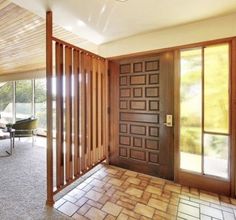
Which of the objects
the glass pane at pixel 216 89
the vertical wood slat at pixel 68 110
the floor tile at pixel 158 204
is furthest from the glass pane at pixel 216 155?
the vertical wood slat at pixel 68 110

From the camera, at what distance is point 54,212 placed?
1907 millimetres

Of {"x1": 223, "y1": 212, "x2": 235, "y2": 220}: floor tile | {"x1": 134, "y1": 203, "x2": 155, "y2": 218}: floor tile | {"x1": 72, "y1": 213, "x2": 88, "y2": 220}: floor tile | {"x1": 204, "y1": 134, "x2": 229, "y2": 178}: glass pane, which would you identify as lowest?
{"x1": 223, "y1": 212, "x2": 235, "y2": 220}: floor tile

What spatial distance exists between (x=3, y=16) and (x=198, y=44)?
286 cm

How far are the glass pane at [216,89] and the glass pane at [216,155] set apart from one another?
13 centimetres

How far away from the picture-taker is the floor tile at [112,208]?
192 cm

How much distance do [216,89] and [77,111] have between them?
2063 millimetres

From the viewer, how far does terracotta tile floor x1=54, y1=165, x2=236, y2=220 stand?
6.23 feet

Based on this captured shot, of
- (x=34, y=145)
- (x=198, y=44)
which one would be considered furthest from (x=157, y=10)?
(x=34, y=145)

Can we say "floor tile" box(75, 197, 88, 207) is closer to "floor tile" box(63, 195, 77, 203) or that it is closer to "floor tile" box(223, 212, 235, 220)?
"floor tile" box(63, 195, 77, 203)

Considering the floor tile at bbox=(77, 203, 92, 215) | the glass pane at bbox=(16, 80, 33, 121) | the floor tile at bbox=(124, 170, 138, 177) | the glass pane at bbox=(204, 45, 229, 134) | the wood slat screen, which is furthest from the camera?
the glass pane at bbox=(16, 80, 33, 121)

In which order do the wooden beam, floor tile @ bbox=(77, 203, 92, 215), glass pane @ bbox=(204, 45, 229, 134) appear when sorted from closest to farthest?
1. floor tile @ bbox=(77, 203, 92, 215)
2. glass pane @ bbox=(204, 45, 229, 134)
3. the wooden beam

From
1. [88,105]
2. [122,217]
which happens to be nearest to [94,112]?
[88,105]

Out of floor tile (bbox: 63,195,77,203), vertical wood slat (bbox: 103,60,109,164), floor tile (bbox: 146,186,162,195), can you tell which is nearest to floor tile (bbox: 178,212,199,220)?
floor tile (bbox: 146,186,162,195)

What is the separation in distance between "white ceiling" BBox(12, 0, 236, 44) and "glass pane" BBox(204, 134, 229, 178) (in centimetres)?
170
